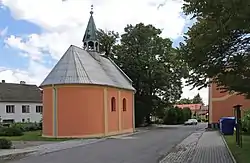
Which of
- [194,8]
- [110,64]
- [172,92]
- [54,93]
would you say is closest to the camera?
[194,8]

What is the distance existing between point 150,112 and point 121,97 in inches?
762

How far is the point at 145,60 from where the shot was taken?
55.3 meters

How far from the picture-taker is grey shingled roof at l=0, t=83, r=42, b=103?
212ft

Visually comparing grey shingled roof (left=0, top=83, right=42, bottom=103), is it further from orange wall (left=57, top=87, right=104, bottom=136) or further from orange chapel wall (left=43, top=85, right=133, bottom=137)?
orange wall (left=57, top=87, right=104, bottom=136)

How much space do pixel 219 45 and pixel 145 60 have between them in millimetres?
40425

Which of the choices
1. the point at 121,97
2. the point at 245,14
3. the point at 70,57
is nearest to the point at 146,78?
the point at 121,97

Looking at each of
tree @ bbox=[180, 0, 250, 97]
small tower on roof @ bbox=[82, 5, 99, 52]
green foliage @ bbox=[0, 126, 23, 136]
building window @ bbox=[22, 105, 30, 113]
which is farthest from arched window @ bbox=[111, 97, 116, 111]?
building window @ bbox=[22, 105, 30, 113]

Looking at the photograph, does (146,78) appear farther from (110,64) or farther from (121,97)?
(121,97)

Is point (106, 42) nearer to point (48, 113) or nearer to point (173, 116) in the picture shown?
point (173, 116)

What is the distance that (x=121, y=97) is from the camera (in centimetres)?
4019

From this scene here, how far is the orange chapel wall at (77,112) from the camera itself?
33188 mm

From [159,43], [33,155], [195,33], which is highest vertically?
[159,43]

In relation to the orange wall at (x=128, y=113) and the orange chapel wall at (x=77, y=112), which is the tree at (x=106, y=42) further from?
the orange chapel wall at (x=77, y=112)

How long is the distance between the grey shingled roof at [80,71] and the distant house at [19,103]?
27.2m
